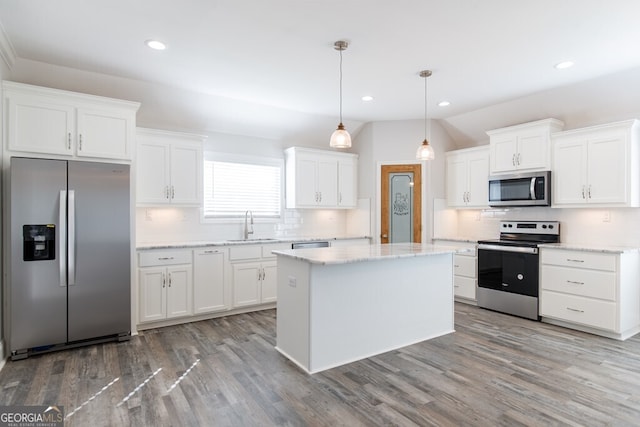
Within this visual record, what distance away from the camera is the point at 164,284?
4133 millimetres

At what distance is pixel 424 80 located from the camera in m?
4.07

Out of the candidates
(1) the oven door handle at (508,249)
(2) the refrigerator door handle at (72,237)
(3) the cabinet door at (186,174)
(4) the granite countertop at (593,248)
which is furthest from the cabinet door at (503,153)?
(2) the refrigerator door handle at (72,237)

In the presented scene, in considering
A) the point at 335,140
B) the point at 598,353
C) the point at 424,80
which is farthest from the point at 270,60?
the point at 598,353

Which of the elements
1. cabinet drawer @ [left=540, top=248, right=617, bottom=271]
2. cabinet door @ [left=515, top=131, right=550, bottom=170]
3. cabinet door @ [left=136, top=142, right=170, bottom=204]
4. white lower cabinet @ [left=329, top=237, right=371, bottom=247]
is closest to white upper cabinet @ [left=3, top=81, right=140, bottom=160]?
cabinet door @ [left=136, top=142, right=170, bottom=204]

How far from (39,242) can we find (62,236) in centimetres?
18

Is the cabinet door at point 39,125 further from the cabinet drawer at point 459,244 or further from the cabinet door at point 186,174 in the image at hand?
the cabinet drawer at point 459,244

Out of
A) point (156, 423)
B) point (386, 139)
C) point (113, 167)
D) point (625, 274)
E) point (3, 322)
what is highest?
point (386, 139)

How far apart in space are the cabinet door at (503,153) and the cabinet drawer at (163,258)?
167 inches

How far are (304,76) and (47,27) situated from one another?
2.26m

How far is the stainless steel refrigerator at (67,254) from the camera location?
3.20 metres

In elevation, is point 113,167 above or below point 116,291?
above

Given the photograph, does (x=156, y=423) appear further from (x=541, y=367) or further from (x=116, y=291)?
(x=541, y=367)

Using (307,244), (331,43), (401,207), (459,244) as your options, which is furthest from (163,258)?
(459,244)

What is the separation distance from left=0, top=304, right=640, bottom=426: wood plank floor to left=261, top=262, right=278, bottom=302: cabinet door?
42.1 inches
